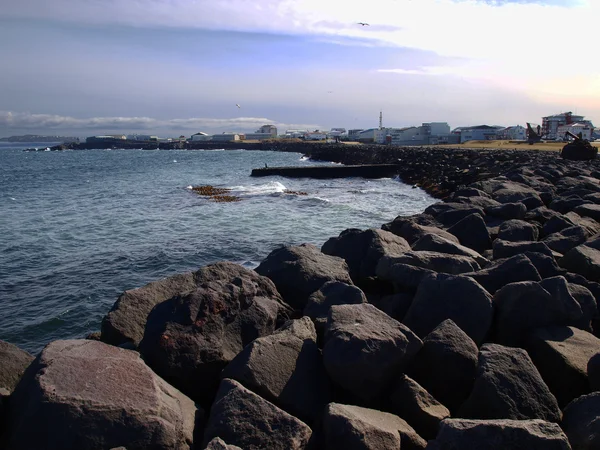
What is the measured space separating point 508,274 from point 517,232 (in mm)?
2838

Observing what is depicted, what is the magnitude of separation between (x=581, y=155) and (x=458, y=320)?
28.7 m

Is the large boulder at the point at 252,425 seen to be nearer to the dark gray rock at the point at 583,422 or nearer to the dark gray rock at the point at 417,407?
the dark gray rock at the point at 417,407

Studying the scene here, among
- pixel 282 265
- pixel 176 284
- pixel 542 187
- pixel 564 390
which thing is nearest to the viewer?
pixel 564 390

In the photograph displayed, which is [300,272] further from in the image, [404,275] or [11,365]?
[11,365]

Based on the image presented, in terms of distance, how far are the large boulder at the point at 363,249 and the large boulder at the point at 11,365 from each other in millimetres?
4268

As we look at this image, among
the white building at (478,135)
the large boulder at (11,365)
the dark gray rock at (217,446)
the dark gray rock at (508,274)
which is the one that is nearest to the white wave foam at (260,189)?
the dark gray rock at (508,274)

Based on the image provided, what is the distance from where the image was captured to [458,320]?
15.6ft

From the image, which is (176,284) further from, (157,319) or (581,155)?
(581,155)

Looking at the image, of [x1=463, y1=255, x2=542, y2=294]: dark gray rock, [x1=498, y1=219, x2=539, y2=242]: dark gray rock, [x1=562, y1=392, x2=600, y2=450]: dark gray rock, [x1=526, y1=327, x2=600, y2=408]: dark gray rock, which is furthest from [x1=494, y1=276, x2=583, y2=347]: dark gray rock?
[x1=498, y1=219, x2=539, y2=242]: dark gray rock

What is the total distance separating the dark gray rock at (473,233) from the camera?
8352 millimetres

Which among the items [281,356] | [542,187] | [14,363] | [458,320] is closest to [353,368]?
[281,356]

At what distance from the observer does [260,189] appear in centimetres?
2775

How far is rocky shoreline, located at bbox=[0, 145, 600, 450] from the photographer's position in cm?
306

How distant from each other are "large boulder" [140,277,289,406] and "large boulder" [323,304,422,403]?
2.75ft
